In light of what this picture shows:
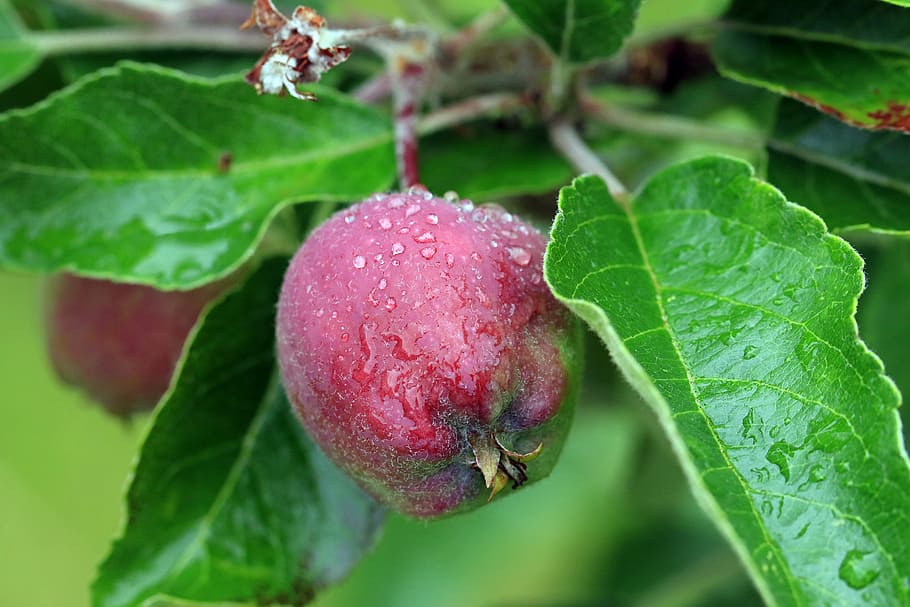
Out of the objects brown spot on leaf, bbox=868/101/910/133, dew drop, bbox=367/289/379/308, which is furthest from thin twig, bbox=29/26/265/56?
brown spot on leaf, bbox=868/101/910/133

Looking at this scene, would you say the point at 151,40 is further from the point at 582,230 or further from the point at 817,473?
the point at 817,473

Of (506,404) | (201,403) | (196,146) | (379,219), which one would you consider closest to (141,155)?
(196,146)

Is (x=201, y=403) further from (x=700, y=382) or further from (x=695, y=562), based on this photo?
(x=695, y=562)

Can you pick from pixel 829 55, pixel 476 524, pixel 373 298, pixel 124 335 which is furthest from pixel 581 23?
pixel 476 524

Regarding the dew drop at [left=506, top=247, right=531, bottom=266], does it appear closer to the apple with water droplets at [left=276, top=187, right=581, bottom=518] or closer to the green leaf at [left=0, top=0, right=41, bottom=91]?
the apple with water droplets at [left=276, top=187, right=581, bottom=518]

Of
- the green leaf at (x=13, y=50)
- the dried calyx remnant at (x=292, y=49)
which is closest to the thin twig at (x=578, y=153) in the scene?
the dried calyx remnant at (x=292, y=49)

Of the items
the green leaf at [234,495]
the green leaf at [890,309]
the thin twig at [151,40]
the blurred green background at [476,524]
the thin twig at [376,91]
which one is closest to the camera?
the green leaf at [234,495]

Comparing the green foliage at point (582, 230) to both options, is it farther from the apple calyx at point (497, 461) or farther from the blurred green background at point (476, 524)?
the blurred green background at point (476, 524)
